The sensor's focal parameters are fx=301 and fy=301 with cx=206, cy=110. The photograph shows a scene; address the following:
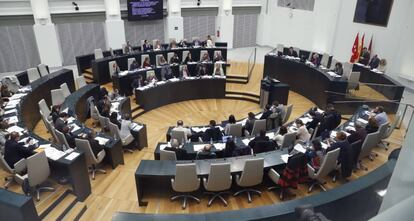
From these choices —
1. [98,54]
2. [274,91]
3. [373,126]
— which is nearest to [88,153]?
[373,126]

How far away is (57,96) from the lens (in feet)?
35.2

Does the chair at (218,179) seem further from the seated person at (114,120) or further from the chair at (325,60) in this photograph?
the chair at (325,60)

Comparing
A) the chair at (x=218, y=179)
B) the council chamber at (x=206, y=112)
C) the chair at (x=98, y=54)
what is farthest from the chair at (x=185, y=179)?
the chair at (x=98, y=54)

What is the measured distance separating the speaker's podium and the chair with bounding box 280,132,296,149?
14.8 ft

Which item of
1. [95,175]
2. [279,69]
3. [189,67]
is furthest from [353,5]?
[95,175]

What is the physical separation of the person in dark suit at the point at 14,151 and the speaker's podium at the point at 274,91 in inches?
340

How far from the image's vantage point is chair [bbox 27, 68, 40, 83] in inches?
479

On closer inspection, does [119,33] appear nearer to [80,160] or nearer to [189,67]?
[189,67]

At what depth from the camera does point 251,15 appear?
21.6 metres

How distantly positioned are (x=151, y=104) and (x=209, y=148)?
20.5 feet

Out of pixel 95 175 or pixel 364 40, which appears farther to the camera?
pixel 364 40

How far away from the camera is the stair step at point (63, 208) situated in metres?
6.00

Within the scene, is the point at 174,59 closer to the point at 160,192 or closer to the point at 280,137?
the point at 280,137

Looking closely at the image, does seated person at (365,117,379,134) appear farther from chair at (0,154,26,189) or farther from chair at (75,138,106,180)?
chair at (0,154,26,189)
